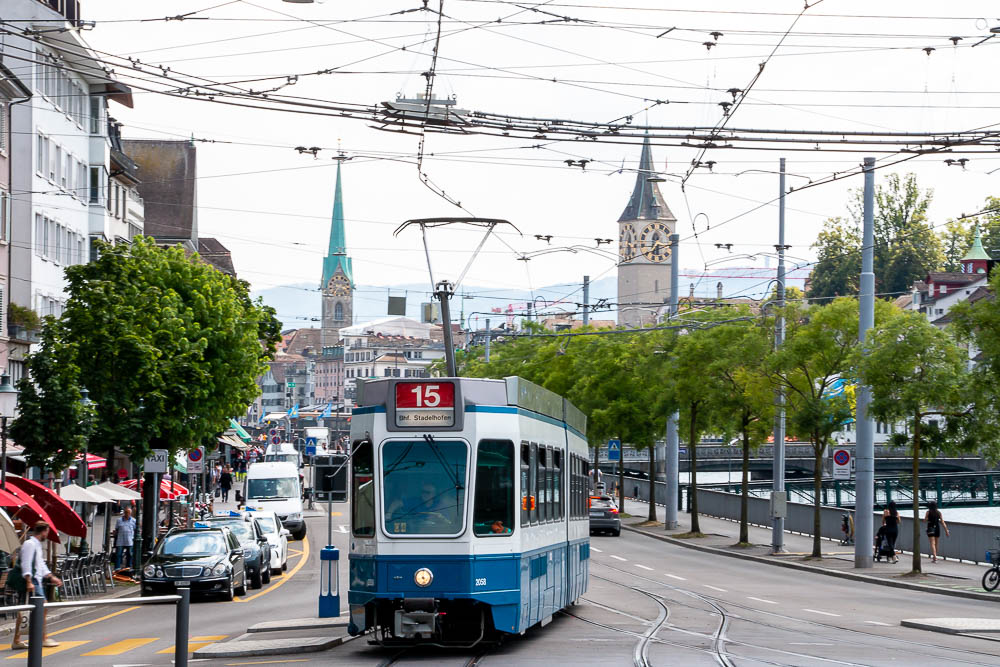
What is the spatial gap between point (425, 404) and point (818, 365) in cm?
2501

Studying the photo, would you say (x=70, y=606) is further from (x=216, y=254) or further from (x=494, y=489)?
(x=216, y=254)

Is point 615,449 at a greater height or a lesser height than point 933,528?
greater

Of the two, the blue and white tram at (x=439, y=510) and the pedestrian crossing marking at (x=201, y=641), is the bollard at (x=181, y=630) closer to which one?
the blue and white tram at (x=439, y=510)

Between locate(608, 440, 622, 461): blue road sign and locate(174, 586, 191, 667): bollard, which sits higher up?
locate(608, 440, 622, 461): blue road sign

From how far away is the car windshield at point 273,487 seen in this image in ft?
176

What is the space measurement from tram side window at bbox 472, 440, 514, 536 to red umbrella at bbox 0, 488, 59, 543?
9404mm

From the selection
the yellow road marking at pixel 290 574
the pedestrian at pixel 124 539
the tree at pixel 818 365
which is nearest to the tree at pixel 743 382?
the tree at pixel 818 365

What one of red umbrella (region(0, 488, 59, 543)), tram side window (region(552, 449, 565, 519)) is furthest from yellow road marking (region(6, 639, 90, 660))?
red umbrella (region(0, 488, 59, 543))

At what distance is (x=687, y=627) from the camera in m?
21.6

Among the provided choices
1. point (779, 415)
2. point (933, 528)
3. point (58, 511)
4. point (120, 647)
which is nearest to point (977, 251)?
point (779, 415)

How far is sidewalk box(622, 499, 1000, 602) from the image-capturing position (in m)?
33.6

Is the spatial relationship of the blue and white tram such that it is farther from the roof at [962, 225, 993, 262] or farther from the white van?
the roof at [962, 225, 993, 262]

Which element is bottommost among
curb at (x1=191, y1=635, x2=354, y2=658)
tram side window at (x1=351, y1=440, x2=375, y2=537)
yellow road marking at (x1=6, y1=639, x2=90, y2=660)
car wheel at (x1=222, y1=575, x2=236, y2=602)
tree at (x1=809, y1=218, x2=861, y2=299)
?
car wheel at (x1=222, y1=575, x2=236, y2=602)

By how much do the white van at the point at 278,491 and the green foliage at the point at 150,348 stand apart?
1433cm
